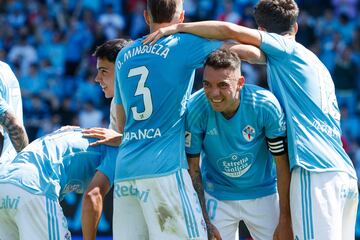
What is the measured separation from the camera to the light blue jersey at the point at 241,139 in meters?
6.89

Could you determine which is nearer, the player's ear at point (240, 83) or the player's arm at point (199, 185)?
the player's ear at point (240, 83)

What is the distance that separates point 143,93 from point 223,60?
2.16ft

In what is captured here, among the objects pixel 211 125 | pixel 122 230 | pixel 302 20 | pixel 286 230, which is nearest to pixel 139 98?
pixel 211 125

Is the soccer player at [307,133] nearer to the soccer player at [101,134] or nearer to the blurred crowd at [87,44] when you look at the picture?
the soccer player at [101,134]

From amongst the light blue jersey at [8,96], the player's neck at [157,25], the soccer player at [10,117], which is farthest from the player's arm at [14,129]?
the player's neck at [157,25]

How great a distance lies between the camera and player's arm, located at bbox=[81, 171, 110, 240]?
7273mm

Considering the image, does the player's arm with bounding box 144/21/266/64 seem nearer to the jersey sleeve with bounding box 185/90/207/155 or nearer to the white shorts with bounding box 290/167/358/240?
the jersey sleeve with bounding box 185/90/207/155

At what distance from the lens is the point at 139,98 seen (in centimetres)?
689

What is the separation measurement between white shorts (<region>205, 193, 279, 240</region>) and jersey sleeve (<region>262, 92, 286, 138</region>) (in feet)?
2.03

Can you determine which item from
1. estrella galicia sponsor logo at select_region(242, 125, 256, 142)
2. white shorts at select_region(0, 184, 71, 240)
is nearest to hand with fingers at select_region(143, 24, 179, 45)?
estrella galicia sponsor logo at select_region(242, 125, 256, 142)

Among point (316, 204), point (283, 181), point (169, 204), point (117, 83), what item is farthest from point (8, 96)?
point (316, 204)

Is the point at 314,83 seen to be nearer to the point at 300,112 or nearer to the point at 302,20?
the point at 300,112

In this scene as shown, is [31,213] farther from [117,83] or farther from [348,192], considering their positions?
[348,192]

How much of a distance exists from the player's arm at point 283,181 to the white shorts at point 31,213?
5.75 ft
